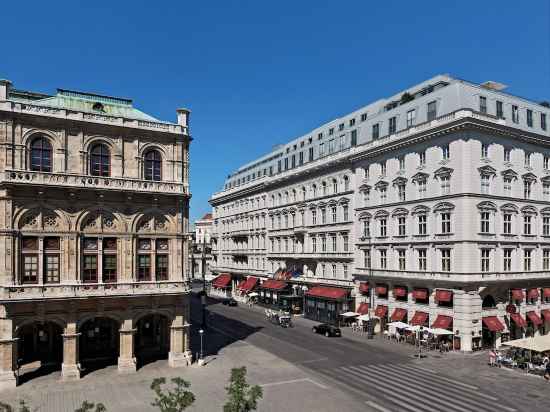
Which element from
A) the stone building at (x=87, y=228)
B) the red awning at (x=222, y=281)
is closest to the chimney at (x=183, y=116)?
the stone building at (x=87, y=228)

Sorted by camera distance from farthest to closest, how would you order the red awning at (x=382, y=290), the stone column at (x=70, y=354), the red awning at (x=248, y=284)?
the red awning at (x=248, y=284) < the red awning at (x=382, y=290) < the stone column at (x=70, y=354)

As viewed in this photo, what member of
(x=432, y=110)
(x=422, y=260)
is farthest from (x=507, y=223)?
(x=432, y=110)

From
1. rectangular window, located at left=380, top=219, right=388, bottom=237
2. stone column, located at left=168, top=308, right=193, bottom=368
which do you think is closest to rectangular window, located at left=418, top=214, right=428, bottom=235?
rectangular window, located at left=380, top=219, right=388, bottom=237

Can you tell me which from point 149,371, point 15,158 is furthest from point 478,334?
point 15,158

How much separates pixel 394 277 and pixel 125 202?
101 feet

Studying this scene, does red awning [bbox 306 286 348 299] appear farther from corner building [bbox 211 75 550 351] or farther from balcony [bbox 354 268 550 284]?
balcony [bbox 354 268 550 284]

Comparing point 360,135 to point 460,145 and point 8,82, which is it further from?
point 8,82

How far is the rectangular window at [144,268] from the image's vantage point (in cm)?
3900

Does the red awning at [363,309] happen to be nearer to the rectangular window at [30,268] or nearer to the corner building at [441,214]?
the corner building at [441,214]

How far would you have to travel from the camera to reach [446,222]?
48.4m

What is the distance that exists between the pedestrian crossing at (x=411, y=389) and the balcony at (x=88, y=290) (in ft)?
47.6

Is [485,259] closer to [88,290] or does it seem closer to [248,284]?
[88,290]

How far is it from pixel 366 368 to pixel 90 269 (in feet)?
77.0

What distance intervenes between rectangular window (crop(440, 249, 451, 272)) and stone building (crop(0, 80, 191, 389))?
2585 centimetres
